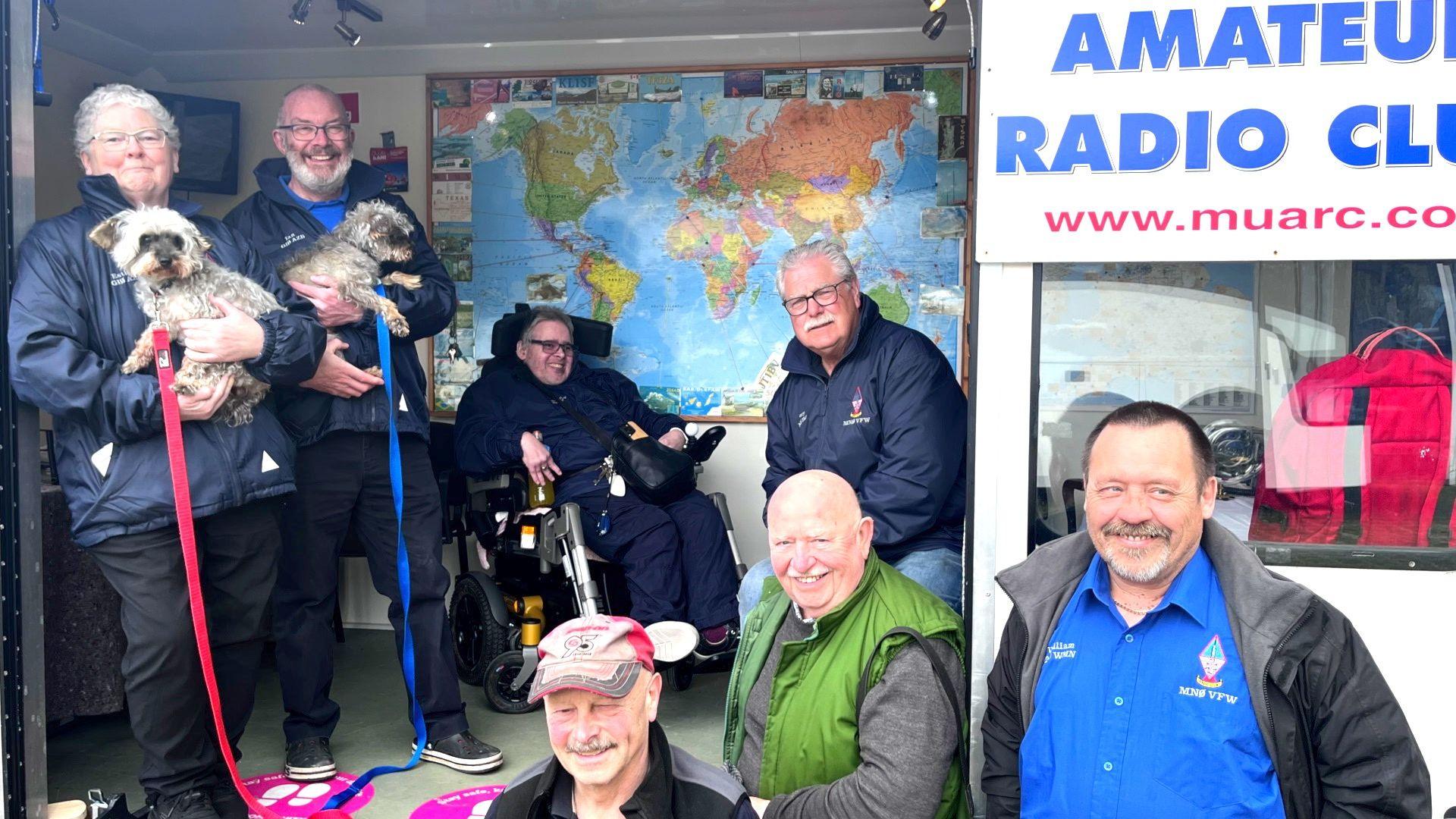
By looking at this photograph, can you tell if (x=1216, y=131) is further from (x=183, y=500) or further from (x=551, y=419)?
(x=551, y=419)

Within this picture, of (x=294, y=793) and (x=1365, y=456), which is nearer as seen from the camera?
(x=1365, y=456)

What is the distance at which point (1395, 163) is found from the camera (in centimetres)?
228

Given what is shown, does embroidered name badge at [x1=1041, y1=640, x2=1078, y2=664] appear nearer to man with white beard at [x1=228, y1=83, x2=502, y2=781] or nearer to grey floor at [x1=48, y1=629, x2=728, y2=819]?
grey floor at [x1=48, y1=629, x2=728, y2=819]

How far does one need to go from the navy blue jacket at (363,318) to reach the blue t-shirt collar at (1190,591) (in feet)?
6.97

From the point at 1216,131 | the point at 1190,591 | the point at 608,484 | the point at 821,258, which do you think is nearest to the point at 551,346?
the point at 608,484

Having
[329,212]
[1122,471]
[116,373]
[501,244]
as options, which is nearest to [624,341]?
[501,244]

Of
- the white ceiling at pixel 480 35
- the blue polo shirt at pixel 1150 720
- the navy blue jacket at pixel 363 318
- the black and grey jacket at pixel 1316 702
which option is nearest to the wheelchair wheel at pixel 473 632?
the navy blue jacket at pixel 363 318

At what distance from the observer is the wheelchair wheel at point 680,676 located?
4332 millimetres

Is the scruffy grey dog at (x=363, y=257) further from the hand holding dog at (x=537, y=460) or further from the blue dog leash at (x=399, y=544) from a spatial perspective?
the hand holding dog at (x=537, y=460)

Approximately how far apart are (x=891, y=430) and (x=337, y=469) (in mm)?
1599

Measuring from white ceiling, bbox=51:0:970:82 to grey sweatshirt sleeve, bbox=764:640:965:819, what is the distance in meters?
3.24

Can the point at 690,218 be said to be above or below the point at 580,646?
above

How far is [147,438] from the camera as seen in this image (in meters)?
2.83

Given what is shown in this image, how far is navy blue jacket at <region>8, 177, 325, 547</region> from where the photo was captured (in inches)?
106
